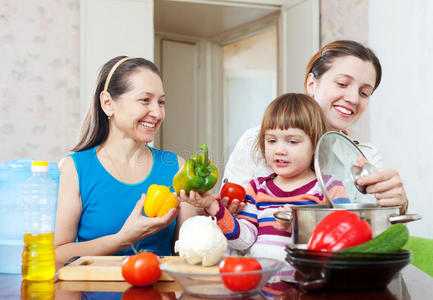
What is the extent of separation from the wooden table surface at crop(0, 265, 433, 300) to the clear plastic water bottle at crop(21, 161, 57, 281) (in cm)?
3

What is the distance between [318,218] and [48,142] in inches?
130

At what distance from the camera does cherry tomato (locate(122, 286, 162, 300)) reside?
894 millimetres

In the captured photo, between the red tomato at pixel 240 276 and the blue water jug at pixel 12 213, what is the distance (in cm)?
52

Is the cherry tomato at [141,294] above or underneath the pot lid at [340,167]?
underneath

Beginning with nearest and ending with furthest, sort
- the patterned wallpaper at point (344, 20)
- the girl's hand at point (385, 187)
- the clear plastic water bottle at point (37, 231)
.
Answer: the clear plastic water bottle at point (37, 231) → the girl's hand at point (385, 187) → the patterned wallpaper at point (344, 20)

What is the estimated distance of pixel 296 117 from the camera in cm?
144

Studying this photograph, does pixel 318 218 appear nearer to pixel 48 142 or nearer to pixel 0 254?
pixel 0 254

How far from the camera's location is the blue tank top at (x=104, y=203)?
5.60 ft

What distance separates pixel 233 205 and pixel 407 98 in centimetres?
207

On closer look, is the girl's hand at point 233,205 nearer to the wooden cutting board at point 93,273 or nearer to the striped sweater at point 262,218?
the striped sweater at point 262,218

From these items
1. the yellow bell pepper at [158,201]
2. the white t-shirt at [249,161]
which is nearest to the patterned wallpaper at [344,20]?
the white t-shirt at [249,161]

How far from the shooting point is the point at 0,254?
114 cm

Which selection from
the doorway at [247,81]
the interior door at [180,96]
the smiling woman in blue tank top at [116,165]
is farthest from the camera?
the doorway at [247,81]

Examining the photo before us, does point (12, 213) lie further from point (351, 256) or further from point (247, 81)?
point (247, 81)
